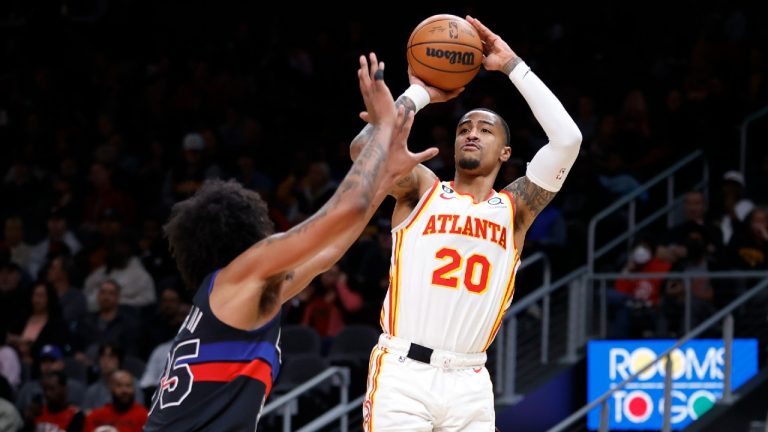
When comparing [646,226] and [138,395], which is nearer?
[138,395]

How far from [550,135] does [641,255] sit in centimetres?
496

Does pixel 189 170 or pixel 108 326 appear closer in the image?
pixel 108 326

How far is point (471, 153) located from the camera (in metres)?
6.11

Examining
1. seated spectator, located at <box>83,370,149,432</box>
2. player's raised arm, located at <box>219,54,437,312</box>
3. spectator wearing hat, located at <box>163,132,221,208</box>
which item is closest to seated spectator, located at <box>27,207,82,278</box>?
spectator wearing hat, located at <box>163,132,221,208</box>

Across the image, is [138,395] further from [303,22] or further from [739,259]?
[303,22]

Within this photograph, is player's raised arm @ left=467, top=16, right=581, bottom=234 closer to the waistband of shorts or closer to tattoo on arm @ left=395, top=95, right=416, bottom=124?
the waistband of shorts

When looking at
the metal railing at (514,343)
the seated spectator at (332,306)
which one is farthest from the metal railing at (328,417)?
the seated spectator at (332,306)

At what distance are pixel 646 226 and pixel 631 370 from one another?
2538 millimetres

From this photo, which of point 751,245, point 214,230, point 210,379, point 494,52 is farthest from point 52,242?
point 210,379

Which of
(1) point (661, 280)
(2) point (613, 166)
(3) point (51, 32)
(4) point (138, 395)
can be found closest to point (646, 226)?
(2) point (613, 166)

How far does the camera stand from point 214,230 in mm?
4273

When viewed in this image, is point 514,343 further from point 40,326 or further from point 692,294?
Answer: point 40,326

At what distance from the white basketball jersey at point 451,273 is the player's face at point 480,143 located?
0.59 feet

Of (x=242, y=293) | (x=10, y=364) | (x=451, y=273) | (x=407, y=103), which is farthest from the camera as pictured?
(x=10, y=364)
